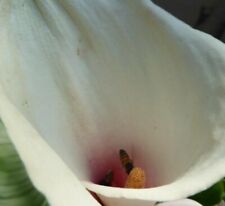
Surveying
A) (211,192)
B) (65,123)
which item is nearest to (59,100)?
(65,123)

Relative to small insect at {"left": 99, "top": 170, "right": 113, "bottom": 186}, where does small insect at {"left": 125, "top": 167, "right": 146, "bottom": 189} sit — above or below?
above

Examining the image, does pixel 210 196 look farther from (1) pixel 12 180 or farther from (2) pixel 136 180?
(1) pixel 12 180

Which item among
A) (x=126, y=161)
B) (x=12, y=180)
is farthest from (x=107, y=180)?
(x=12, y=180)

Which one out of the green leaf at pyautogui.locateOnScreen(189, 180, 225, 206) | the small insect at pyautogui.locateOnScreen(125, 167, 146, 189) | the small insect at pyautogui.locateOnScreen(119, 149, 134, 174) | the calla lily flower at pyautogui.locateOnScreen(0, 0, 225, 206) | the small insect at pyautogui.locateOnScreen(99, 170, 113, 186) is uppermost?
the calla lily flower at pyautogui.locateOnScreen(0, 0, 225, 206)

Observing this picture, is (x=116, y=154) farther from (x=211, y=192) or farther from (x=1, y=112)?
(x=1, y=112)

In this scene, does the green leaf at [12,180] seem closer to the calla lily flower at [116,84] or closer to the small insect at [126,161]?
the calla lily flower at [116,84]

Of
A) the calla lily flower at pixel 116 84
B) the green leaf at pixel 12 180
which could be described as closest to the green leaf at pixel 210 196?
the calla lily flower at pixel 116 84

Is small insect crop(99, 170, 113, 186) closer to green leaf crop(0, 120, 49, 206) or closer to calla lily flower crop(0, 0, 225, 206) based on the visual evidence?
calla lily flower crop(0, 0, 225, 206)

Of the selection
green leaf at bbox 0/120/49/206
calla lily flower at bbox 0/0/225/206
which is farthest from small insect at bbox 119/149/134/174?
green leaf at bbox 0/120/49/206

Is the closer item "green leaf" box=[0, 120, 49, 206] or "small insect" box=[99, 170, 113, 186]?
"green leaf" box=[0, 120, 49, 206]
